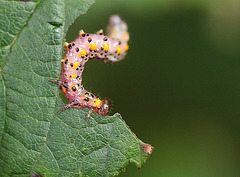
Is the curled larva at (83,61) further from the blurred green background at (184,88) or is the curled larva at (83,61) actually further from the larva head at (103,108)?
the blurred green background at (184,88)

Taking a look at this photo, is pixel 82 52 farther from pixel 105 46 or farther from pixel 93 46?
pixel 105 46

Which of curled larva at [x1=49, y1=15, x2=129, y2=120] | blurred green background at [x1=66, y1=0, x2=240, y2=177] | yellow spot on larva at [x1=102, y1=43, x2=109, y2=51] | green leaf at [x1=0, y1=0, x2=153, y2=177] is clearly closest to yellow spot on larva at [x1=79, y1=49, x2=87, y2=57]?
curled larva at [x1=49, y1=15, x2=129, y2=120]

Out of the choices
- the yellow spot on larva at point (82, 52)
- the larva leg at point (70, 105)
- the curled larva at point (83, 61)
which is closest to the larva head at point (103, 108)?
the curled larva at point (83, 61)

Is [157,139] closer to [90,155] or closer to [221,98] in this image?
[221,98]

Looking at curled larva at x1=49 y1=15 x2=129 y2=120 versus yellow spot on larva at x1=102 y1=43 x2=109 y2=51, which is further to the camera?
yellow spot on larva at x1=102 y1=43 x2=109 y2=51

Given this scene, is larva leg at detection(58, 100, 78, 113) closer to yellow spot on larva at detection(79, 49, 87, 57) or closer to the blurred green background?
yellow spot on larva at detection(79, 49, 87, 57)

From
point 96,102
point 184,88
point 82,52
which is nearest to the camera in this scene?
point 96,102

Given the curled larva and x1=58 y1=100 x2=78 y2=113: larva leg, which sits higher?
the curled larva

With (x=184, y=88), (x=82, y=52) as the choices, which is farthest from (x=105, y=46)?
(x=184, y=88)
